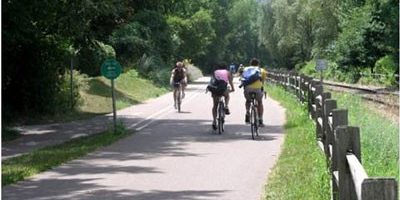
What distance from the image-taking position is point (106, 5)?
64.2 ft

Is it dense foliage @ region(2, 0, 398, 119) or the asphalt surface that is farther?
dense foliage @ region(2, 0, 398, 119)

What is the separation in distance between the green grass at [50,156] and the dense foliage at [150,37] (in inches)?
143

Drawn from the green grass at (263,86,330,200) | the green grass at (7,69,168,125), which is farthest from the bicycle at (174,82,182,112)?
the green grass at (263,86,330,200)

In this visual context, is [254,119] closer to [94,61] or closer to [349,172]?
[349,172]

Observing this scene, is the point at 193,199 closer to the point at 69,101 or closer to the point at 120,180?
the point at 120,180

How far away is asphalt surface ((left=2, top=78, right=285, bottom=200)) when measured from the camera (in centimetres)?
919

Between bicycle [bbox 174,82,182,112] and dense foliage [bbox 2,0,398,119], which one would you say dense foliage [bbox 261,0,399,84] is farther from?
bicycle [bbox 174,82,182,112]

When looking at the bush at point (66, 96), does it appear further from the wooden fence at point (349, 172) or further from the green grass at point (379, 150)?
the wooden fence at point (349, 172)

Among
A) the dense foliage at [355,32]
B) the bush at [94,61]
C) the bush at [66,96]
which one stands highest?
the dense foliage at [355,32]

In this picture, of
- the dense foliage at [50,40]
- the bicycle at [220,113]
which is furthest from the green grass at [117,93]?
the bicycle at [220,113]

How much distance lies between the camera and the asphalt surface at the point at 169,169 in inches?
362

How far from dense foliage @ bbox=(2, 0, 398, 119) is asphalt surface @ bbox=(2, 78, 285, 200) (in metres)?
3.22

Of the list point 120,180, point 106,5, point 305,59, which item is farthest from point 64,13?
point 305,59

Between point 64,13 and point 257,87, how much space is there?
5640mm
